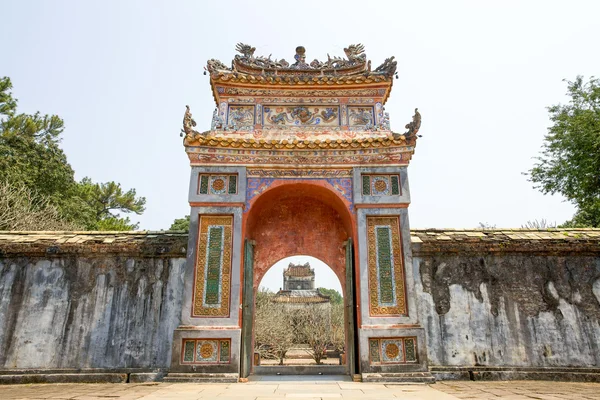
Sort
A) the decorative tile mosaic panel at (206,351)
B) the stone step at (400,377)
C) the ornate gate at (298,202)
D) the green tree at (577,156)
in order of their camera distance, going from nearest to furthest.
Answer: the stone step at (400,377)
the decorative tile mosaic panel at (206,351)
the ornate gate at (298,202)
the green tree at (577,156)

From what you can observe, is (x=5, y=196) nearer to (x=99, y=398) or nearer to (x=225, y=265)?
(x=225, y=265)

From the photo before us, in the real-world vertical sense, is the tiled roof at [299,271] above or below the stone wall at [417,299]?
above

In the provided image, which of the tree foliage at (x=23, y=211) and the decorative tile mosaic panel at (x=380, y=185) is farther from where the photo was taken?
the tree foliage at (x=23, y=211)

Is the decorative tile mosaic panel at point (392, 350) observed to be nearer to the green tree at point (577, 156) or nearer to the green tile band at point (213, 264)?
the green tile band at point (213, 264)

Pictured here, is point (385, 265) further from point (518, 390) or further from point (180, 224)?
point (180, 224)

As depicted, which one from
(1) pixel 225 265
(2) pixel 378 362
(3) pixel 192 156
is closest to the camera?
(2) pixel 378 362

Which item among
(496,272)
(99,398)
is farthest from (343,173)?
(99,398)

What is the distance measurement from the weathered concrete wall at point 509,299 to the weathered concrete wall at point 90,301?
17.1ft

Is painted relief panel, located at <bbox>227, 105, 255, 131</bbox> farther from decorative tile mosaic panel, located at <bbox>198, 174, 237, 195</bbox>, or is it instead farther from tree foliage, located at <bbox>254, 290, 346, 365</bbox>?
tree foliage, located at <bbox>254, 290, 346, 365</bbox>

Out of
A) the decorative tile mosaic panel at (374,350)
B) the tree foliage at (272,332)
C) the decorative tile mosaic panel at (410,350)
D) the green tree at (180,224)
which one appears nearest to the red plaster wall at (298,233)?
the decorative tile mosaic panel at (374,350)

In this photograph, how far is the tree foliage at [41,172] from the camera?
2194cm

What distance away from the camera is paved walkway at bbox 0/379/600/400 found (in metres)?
5.68

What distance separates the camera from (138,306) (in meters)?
8.55

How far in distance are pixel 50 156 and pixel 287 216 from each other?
776 inches
